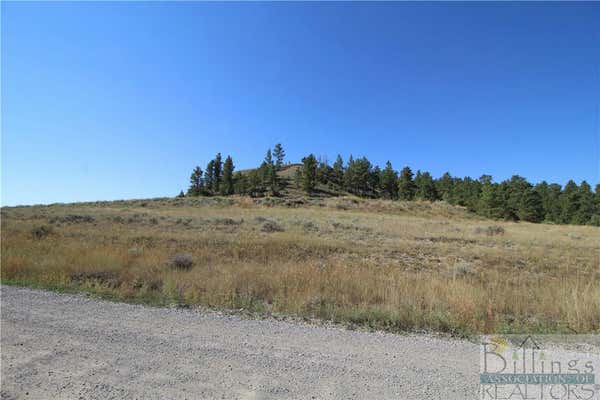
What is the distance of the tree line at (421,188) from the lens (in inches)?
2251

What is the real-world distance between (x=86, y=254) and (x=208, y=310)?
6189 millimetres

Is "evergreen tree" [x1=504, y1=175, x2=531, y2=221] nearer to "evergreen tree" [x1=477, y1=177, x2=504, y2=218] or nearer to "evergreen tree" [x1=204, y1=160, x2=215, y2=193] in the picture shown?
"evergreen tree" [x1=477, y1=177, x2=504, y2=218]

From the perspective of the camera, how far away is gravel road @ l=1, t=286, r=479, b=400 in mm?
2660

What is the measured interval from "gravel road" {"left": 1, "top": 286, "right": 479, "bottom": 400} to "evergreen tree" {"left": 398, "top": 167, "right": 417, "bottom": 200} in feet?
251

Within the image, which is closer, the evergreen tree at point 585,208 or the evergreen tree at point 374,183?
the evergreen tree at point 585,208

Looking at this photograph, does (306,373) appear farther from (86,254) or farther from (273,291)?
(86,254)

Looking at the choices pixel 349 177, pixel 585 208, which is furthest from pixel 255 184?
pixel 585 208

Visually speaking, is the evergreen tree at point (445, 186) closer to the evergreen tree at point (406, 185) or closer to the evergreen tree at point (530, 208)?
the evergreen tree at point (406, 185)

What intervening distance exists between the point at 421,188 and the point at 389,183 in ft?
29.0

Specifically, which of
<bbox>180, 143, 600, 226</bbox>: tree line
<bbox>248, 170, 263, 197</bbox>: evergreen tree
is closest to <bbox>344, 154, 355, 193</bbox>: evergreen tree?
<bbox>180, 143, 600, 226</bbox>: tree line

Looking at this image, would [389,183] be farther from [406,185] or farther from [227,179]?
[227,179]

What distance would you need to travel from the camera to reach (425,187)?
73.9 m

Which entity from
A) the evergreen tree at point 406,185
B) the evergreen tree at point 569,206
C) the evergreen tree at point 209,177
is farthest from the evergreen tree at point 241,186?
the evergreen tree at point 569,206

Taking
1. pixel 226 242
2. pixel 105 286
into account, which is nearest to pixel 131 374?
pixel 105 286
